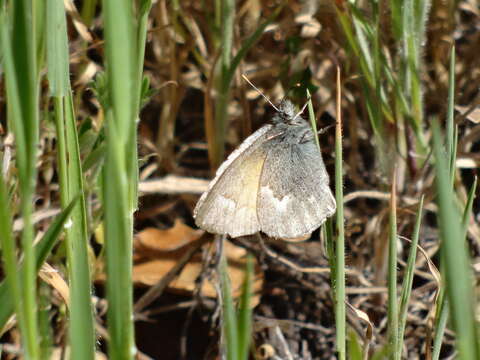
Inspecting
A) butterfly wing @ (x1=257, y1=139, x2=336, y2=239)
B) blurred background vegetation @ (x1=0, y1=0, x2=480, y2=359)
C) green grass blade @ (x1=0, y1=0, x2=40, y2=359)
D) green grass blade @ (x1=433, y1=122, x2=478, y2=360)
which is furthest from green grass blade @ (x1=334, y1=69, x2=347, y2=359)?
green grass blade @ (x1=0, y1=0, x2=40, y2=359)

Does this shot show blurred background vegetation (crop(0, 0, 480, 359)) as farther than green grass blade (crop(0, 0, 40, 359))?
Yes

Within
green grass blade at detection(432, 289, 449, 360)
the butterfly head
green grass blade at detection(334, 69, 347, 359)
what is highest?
the butterfly head

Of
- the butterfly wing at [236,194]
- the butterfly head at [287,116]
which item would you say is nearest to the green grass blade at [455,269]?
the butterfly wing at [236,194]

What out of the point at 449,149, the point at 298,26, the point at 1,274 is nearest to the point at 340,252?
the point at 449,149

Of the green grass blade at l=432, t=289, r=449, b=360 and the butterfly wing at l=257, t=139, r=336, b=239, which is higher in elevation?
the butterfly wing at l=257, t=139, r=336, b=239

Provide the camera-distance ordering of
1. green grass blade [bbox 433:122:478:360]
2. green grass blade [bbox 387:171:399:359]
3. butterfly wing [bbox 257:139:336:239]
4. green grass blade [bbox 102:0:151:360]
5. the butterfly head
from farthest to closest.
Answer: the butterfly head, butterfly wing [bbox 257:139:336:239], green grass blade [bbox 387:171:399:359], green grass blade [bbox 102:0:151:360], green grass blade [bbox 433:122:478:360]

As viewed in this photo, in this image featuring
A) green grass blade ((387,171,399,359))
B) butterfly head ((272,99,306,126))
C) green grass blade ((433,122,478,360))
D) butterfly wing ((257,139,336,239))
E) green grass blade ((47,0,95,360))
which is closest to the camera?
green grass blade ((433,122,478,360))

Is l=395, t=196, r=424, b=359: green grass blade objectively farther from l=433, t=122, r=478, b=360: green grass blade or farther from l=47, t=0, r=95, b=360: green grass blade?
l=47, t=0, r=95, b=360: green grass blade
